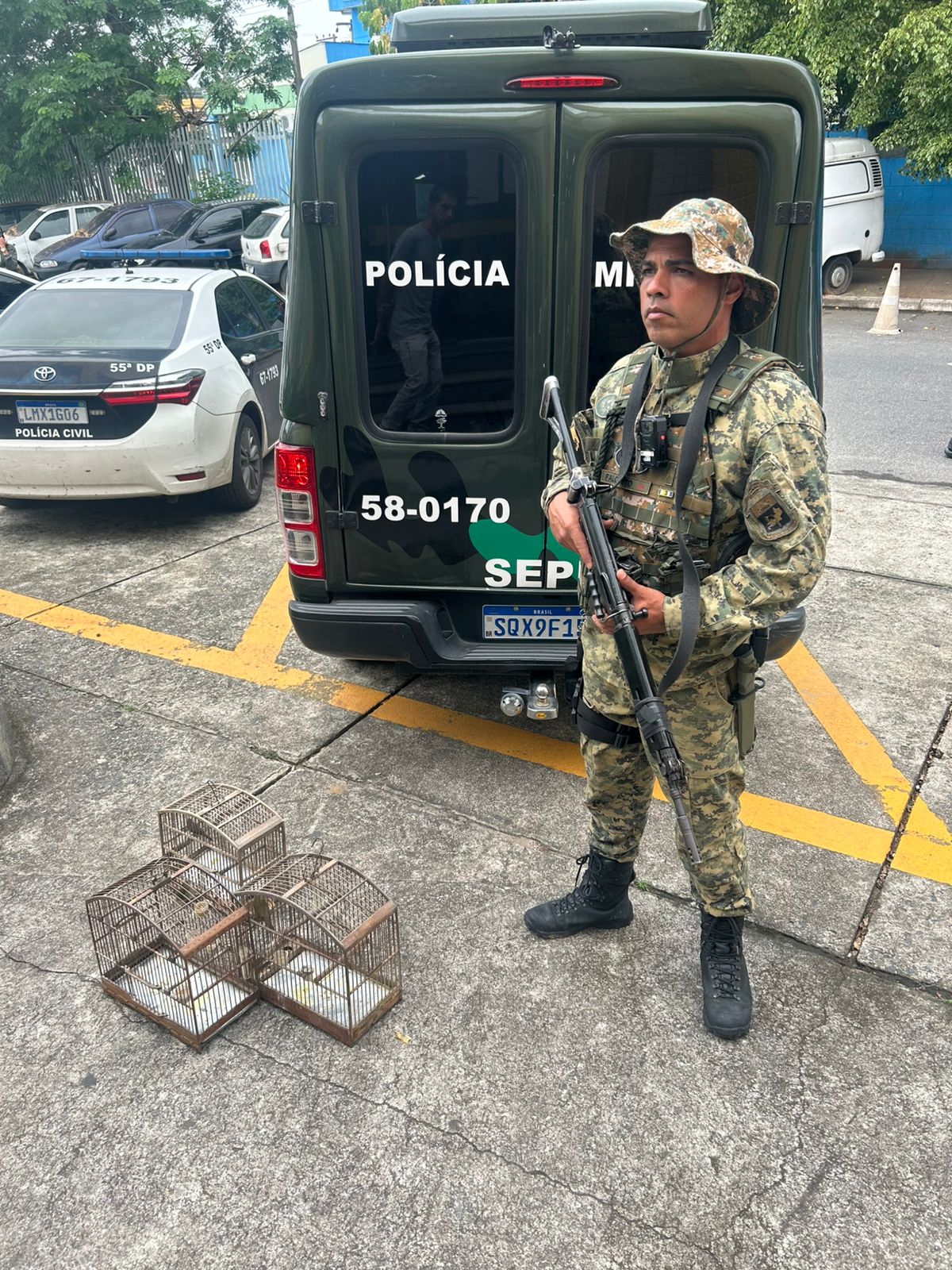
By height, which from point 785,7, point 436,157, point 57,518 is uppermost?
point 785,7

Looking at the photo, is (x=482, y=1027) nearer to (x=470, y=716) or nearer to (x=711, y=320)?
(x=470, y=716)

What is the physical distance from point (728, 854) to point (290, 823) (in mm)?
1620

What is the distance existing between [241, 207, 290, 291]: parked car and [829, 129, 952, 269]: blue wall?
10853mm

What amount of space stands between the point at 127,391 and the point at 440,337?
325cm

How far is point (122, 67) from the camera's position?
72.4ft

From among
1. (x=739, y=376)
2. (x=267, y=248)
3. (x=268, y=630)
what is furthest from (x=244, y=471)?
(x=267, y=248)

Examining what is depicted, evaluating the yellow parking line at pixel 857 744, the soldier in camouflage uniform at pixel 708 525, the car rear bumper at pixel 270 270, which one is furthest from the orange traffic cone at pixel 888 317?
the soldier in camouflage uniform at pixel 708 525

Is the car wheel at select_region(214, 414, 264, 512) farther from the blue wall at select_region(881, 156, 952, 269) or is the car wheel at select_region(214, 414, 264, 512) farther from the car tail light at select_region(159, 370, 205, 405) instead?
the blue wall at select_region(881, 156, 952, 269)

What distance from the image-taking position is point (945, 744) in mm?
3938

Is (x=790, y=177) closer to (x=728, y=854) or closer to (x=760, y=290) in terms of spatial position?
(x=760, y=290)

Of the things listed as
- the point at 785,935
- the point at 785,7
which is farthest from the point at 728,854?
the point at 785,7

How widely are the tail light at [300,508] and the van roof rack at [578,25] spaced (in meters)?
1.45

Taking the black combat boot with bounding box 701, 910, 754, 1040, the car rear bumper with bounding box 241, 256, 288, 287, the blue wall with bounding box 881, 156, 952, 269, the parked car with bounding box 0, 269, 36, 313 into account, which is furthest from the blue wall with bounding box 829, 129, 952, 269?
the black combat boot with bounding box 701, 910, 754, 1040

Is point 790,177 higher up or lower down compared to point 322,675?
higher up
